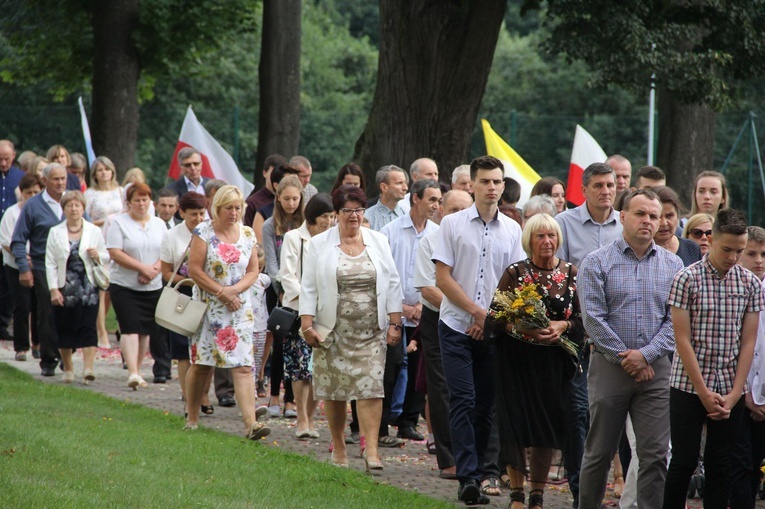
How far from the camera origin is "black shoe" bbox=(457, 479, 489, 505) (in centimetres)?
833

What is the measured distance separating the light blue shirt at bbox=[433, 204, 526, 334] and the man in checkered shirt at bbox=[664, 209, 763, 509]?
6.16 ft

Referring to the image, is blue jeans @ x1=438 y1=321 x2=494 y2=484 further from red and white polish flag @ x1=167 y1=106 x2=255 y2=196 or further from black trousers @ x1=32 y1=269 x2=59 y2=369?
red and white polish flag @ x1=167 y1=106 x2=255 y2=196

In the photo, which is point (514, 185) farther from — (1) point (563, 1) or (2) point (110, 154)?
(2) point (110, 154)

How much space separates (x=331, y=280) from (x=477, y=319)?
1390mm

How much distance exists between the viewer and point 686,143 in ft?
74.0

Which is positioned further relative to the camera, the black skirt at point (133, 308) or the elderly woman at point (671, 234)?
the black skirt at point (133, 308)

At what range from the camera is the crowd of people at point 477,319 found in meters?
7.21

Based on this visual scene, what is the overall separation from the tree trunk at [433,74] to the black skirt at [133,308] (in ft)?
12.8

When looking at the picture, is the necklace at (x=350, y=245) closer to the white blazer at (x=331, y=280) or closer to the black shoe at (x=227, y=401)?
the white blazer at (x=331, y=280)

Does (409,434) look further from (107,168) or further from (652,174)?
(107,168)

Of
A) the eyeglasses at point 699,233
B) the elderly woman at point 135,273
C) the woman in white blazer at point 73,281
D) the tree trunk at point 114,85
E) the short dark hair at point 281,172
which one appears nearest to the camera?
the eyeglasses at point 699,233

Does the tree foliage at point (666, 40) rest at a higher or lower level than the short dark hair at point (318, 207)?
higher

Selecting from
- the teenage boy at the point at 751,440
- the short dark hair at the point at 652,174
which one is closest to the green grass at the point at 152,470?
the teenage boy at the point at 751,440

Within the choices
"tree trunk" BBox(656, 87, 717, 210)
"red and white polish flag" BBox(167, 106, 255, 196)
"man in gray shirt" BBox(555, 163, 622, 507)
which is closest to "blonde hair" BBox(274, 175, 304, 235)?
"man in gray shirt" BBox(555, 163, 622, 507)
